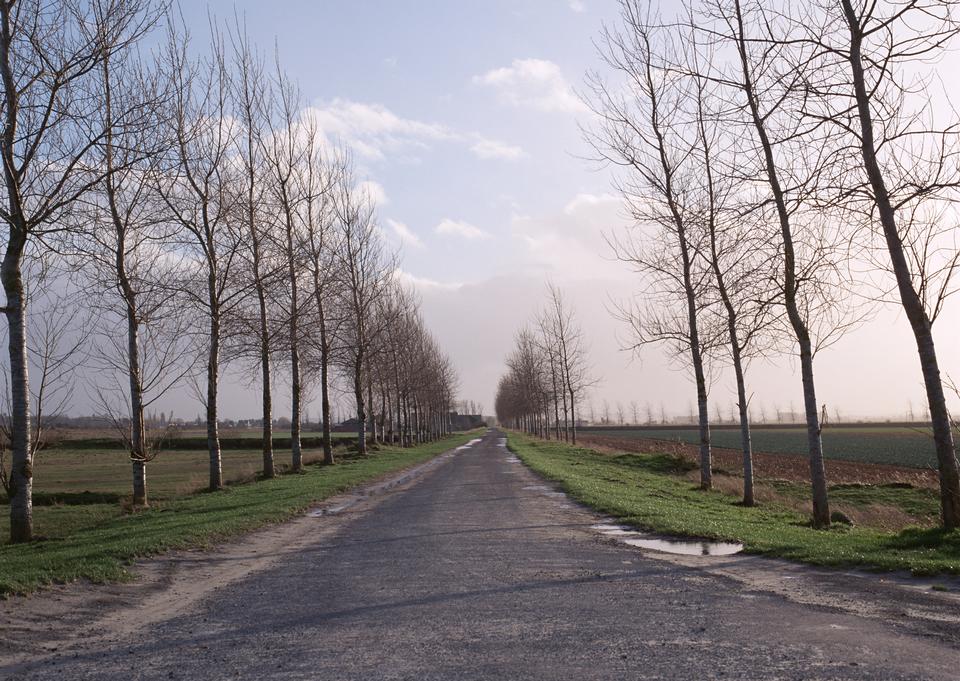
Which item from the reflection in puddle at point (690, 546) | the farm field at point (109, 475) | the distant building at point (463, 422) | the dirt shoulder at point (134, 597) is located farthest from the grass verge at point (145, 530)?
the distant building at point (463, 422)

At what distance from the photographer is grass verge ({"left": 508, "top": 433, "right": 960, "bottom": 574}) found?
856 cm

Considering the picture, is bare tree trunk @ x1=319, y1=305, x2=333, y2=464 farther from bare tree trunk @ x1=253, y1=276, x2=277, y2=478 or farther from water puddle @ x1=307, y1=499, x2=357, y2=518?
water puddle @ x1=307, y1=499, x2=357, y2=518

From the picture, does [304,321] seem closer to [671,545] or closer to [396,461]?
[396,461]

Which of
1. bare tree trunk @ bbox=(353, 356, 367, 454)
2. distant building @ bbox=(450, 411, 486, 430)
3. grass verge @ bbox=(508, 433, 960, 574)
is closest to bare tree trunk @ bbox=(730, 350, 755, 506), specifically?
grass verge @ bbox=(508, 433, 960, 574)

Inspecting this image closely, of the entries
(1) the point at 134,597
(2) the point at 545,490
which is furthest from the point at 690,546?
(2) the point at 545,490

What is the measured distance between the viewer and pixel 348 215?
38.0 meters

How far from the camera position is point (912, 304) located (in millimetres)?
10648

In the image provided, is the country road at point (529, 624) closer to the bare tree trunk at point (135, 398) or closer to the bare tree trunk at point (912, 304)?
the bare tree trunk at point (912, 304)

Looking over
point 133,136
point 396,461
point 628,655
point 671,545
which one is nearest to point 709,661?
point 628,655

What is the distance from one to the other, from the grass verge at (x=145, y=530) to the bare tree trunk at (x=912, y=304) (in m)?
11.1

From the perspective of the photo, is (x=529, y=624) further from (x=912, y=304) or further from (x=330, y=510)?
(x=330, y=510)

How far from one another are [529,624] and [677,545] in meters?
5.27

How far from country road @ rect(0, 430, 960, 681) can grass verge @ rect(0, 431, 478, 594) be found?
1717mm

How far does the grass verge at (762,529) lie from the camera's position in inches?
337
